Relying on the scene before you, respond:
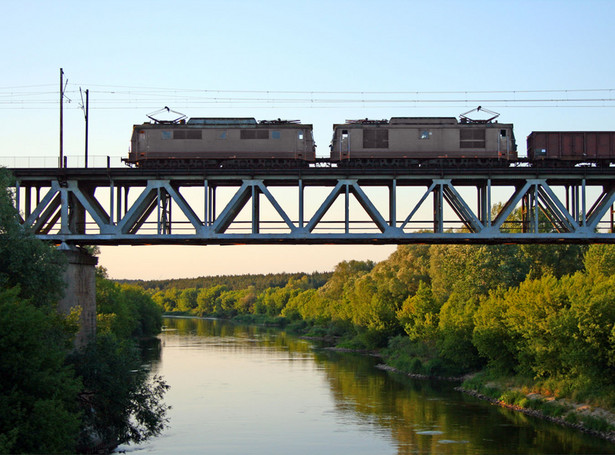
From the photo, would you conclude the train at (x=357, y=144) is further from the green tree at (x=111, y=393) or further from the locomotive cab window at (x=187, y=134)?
the green tree at (x=111, y=393)

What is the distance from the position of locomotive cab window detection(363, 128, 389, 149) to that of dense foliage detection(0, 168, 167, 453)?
62.0ft

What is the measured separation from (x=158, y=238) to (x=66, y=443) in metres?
13.4

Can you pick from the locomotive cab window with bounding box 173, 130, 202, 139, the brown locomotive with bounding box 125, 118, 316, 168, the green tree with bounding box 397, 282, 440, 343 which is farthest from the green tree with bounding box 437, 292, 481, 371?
the locomotive cab window with bounding box 173, 130, 202, 139

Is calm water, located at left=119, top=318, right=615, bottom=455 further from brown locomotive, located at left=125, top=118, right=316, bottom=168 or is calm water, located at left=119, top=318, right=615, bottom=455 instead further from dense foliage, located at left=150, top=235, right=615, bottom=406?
brown locomotive, located at left=125, top=118, right=316, bottom=168

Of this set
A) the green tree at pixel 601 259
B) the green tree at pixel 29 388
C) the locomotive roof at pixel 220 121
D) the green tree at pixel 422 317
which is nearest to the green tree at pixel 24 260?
the green tree at pixel 29 388

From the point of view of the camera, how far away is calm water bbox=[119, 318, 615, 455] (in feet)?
140

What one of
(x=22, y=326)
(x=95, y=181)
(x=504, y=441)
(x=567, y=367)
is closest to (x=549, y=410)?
(x=567, y=367)

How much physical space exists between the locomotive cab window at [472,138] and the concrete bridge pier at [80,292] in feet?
75.0

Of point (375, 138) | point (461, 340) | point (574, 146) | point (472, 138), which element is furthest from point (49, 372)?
point (461, 340)

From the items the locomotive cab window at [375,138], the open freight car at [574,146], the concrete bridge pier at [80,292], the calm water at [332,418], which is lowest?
the calm water at [332,418]

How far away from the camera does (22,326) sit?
85.5ft

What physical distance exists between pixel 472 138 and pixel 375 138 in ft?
19.7

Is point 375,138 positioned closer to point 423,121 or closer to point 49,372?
point 423,121

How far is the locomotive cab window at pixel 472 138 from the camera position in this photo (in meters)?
46.5
